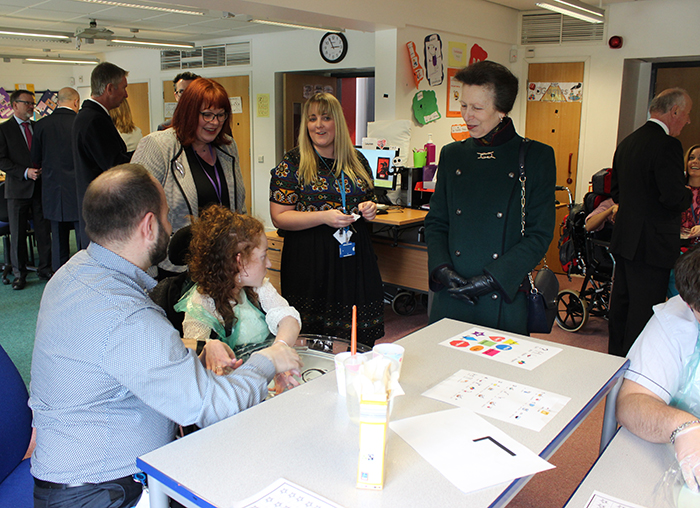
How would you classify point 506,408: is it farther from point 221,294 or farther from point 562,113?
point 562,113

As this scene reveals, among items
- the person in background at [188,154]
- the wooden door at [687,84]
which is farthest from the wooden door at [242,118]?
the person in background at [188,154]

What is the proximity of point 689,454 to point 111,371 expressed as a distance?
46.4 inches

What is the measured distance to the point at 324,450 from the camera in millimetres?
1185

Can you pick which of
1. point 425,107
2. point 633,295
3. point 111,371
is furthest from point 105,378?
point 425,107

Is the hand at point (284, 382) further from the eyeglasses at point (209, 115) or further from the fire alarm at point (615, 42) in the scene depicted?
the fire alarm at point (615, 42)

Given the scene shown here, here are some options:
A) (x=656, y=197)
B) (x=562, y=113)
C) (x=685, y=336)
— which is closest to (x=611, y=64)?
(x=562, y=113)

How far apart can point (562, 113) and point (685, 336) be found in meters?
5.47

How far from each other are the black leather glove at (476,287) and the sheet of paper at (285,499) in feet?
3.79

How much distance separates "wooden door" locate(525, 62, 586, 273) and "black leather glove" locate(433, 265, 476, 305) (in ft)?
14.1

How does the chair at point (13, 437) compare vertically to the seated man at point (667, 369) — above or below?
below

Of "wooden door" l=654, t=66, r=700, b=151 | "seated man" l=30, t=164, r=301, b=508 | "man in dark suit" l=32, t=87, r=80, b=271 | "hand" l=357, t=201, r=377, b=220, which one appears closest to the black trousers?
"hand" l=357, t=201, r=377, b=220

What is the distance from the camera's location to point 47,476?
1.25 metres

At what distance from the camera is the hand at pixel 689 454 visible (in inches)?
42.1

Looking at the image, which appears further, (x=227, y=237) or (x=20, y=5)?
(x=20, y=5)
